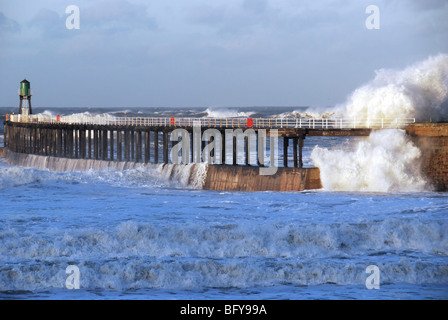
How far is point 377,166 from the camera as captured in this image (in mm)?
37125

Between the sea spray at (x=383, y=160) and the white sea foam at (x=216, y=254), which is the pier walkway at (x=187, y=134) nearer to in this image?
the sea spray at (x=383, y=160)

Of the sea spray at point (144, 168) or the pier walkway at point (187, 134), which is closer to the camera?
the pier walkway at point (187, 134)

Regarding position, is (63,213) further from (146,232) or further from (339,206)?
(339,206)

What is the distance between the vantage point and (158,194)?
35688 mm

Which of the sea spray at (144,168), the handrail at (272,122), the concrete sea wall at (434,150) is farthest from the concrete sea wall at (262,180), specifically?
the concrete sea wall at (434,150)

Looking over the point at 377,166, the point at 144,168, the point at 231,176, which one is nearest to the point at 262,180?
the point at 231,176

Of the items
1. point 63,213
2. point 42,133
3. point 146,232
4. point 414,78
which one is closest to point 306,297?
point 146,232

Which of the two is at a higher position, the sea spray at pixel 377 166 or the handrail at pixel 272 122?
the handrail at pixel 272 122

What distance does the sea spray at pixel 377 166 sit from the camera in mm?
36469

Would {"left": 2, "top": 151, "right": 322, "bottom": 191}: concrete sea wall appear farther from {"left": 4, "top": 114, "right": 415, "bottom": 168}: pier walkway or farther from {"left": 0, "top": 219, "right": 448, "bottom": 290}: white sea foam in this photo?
{"left": 0, "top": 219, "right": 448, "bottom": 290}: white sea foam

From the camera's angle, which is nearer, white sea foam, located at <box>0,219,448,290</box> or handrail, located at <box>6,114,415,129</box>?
white sea foam, located at <box>0,219,448,290</box>

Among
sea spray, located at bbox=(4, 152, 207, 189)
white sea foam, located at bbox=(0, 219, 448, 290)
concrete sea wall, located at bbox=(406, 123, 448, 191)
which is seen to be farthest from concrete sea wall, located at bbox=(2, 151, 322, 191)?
white sea foam, located at bbox=(0, 219, 448, 290)

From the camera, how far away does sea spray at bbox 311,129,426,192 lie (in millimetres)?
36469
